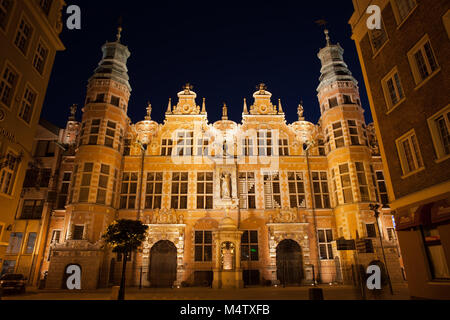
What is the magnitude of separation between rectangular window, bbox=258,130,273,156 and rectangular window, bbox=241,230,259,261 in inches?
319

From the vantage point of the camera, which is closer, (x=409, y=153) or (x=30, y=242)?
(x=409, y=153)

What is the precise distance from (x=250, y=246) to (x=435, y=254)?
52.2ft

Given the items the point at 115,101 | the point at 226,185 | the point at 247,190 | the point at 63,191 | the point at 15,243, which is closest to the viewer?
the point at 226,185

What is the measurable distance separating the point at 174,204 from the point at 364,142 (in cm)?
1917

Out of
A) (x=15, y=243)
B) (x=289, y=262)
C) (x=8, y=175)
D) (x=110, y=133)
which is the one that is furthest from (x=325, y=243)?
(x=15, y=243)

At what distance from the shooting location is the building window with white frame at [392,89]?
1426 cm

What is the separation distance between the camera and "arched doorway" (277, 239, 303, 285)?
24.8 metres

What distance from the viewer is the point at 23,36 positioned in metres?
14.8

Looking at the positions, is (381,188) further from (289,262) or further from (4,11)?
(4,11)

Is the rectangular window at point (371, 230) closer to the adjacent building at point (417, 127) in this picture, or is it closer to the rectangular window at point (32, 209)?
the adjacent building at point (417, 127)

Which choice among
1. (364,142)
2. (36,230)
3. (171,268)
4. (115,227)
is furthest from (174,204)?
(364,142)

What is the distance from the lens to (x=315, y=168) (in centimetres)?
2847

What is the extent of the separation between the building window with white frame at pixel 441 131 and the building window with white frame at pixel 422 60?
181 centimetres
